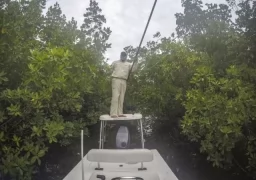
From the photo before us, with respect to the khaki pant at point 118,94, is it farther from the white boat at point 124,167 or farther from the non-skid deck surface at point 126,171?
the white boat at point 124,167

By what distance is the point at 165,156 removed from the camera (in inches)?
383

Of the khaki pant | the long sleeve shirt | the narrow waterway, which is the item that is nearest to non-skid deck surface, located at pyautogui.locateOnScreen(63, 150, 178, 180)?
the khaki pant

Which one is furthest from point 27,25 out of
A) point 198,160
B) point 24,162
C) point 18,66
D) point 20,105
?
point 198,160

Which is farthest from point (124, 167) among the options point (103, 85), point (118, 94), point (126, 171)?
point (103, 85)

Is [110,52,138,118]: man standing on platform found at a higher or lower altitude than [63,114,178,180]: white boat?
higher

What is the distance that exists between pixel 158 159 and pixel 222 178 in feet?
13.4

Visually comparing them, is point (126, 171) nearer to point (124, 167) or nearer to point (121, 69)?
point (124, 167)

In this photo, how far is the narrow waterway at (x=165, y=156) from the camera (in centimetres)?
873

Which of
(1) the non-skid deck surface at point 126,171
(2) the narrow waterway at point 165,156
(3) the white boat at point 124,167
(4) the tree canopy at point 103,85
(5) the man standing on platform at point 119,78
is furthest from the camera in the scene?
(2) the narrow waterway at point 165,156

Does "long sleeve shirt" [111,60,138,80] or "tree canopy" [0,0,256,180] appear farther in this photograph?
"long sleeve shirt" [111,60,138,80]

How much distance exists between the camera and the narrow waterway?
8734 millimetres

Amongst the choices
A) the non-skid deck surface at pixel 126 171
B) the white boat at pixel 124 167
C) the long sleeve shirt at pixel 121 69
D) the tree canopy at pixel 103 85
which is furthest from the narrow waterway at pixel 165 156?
the white boat at pixel 124 167

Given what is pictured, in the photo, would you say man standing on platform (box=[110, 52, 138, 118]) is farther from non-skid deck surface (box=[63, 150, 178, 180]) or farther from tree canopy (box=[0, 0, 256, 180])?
→ non-skid deck surface (box=[63, 150, 178, 180])

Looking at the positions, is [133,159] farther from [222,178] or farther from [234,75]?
[222,178]
